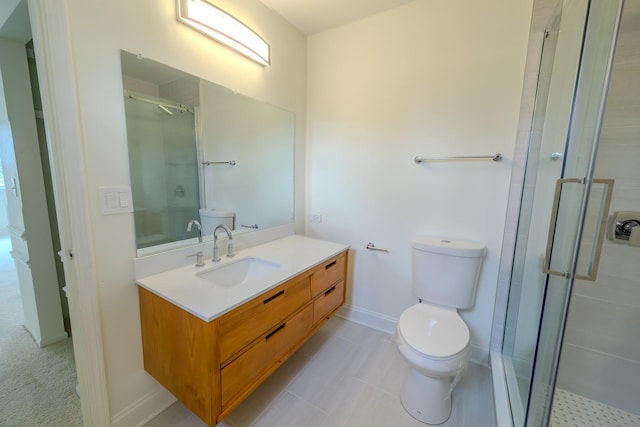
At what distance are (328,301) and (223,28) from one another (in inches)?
71.4

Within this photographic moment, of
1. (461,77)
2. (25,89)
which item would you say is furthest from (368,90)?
(25,89)

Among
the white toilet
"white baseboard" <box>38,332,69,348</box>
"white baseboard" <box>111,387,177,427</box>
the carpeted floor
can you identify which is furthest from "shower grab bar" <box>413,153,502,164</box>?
"white baseboard" <box>38,332,69,348</box>

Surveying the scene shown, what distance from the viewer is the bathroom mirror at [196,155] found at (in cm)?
123

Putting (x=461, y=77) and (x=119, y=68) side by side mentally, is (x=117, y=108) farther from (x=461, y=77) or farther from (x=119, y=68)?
(x=461, y=77)

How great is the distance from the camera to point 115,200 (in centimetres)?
113

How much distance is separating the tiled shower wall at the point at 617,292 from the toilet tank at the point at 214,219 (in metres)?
2.08

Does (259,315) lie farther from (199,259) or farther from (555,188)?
(555,188)

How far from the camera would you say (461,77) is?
164 cm

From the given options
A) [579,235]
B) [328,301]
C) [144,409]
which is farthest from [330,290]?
[579,235]

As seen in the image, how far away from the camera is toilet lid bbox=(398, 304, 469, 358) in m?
1.25

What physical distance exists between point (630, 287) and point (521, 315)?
512 millimetres

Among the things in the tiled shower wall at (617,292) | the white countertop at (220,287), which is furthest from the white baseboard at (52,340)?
the tiled shower wall at (617,292)

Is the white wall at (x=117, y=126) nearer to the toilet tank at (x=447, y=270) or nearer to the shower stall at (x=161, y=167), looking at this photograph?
the shower stall at (x=161, y=167)

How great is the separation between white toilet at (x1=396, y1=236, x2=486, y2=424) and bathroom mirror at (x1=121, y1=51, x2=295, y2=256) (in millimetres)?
1200
